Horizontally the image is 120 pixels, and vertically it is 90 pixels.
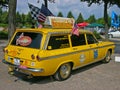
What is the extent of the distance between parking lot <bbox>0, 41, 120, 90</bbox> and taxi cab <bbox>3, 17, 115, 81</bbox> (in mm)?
356

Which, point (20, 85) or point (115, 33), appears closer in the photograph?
point (20, 85)

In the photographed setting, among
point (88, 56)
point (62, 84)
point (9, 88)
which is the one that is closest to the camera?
point (9, 88)

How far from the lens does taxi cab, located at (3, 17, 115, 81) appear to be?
277 inches

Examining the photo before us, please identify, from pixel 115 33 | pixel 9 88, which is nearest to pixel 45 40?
pixel 9 88

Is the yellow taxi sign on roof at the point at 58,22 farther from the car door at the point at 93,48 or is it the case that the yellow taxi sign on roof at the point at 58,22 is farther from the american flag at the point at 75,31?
the car door at the point at 93,48

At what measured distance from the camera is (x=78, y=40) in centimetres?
859

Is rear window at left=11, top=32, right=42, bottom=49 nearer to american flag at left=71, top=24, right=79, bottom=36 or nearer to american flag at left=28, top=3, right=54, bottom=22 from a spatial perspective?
american flag at left=28, top=3, right=54, bottom=22

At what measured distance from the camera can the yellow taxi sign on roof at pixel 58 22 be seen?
801cm

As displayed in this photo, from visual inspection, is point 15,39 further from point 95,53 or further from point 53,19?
point 95,53

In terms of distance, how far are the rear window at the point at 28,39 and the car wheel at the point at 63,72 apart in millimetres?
1162

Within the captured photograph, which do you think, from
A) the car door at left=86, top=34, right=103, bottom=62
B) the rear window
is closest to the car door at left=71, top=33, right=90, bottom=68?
the car door at left=86, top=34, right=103, bottom=62

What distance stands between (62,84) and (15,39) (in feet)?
7.14

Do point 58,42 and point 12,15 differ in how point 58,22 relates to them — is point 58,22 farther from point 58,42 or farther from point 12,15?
point 12,15

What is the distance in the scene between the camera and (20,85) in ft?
23.5
